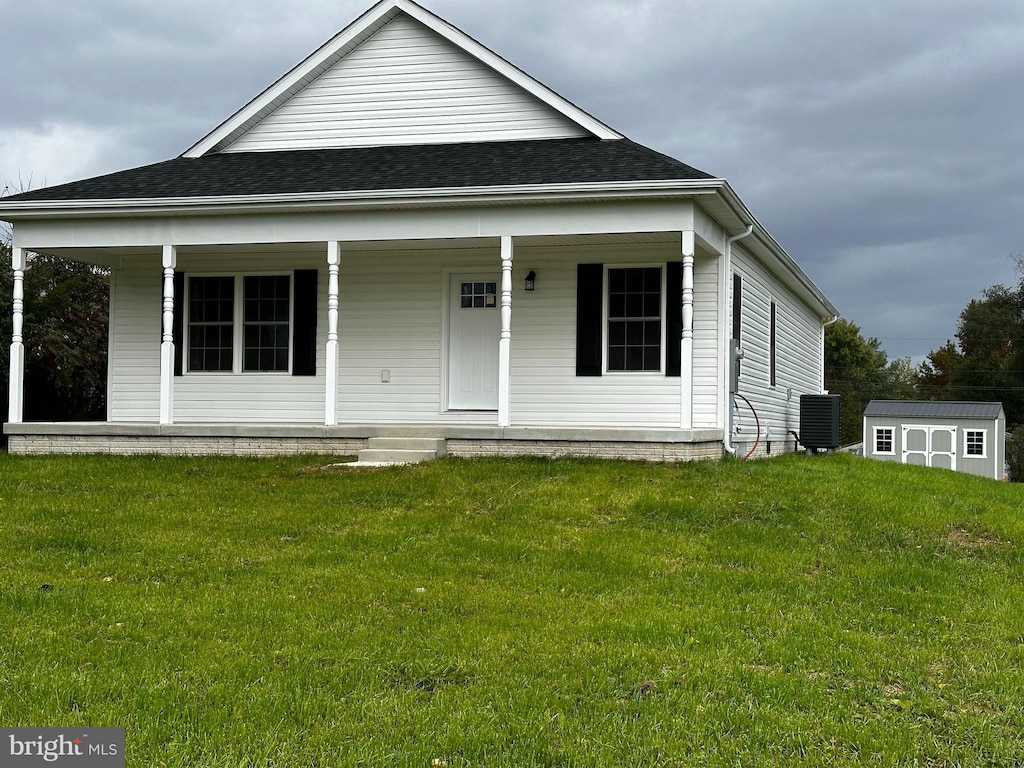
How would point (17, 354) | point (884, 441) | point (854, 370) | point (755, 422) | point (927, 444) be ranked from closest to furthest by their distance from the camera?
point (17, 354)
point (755, 422)
point (927, 444)
point (884, 441)
point (854, 370)

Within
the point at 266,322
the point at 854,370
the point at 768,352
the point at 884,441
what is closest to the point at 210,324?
the point at 266,322

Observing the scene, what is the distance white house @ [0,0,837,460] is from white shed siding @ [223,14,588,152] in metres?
0.03

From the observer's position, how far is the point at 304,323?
14.8 meters

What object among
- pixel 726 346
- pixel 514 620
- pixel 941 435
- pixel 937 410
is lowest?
pixel 514 620

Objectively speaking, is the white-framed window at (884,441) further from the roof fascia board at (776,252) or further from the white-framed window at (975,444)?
the roof fascia board at (776,252)

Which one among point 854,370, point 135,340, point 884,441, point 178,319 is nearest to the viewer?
point 178,319

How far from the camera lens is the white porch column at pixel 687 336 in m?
12.1

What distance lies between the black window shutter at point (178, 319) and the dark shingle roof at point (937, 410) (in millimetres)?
26715

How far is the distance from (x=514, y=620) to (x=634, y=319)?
8.17 m

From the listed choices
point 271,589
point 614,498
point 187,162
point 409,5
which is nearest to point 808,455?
point 614,498

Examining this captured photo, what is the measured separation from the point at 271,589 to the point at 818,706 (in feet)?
11.6

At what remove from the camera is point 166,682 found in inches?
193

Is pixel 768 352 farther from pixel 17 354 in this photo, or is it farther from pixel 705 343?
pixel 17 354

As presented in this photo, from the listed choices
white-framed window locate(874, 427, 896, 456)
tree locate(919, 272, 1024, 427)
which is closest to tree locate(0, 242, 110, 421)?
white-framed window locate(874, 427, 896, 456)
